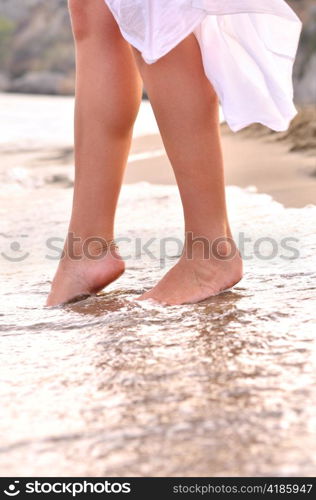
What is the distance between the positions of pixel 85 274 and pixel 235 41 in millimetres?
522

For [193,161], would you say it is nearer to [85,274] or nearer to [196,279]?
[196,279]

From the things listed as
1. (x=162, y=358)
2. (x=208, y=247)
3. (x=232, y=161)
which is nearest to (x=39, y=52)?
(x=232, y=161)

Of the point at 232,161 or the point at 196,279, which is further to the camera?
the point at 232,161

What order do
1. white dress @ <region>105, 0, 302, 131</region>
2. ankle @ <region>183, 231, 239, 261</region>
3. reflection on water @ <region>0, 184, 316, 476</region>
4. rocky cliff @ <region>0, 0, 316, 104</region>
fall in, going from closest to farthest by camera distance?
1. reflection on water @ <region>0, 184, 316, 476</region>
2. white dress @ <region>105, 0, 302, 131</region>
3. ankle @ <region>183, 231, 239, 261</region>
4. rocky cliff @ <region>0, 0, 316, 104</region>

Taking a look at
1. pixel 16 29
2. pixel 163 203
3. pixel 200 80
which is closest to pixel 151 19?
pixel 200 80

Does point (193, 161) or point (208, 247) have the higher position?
point (193, 161)

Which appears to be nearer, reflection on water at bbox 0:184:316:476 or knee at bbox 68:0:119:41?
reflection on water at bbox 0:184:316:476

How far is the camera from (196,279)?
1703 mm

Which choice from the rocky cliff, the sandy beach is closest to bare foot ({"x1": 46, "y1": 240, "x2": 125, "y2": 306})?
the sandy beach

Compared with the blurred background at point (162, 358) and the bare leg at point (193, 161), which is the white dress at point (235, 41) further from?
the blurred background at point (162, 358)

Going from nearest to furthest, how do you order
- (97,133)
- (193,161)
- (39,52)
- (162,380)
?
(162,380), (193,161), (97,133), (39,52)

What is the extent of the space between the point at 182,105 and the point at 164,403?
0.69 metres

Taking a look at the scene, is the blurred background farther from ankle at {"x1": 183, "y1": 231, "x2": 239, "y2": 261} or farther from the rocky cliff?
the rocky cliff

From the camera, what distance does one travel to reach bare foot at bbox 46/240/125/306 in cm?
177
